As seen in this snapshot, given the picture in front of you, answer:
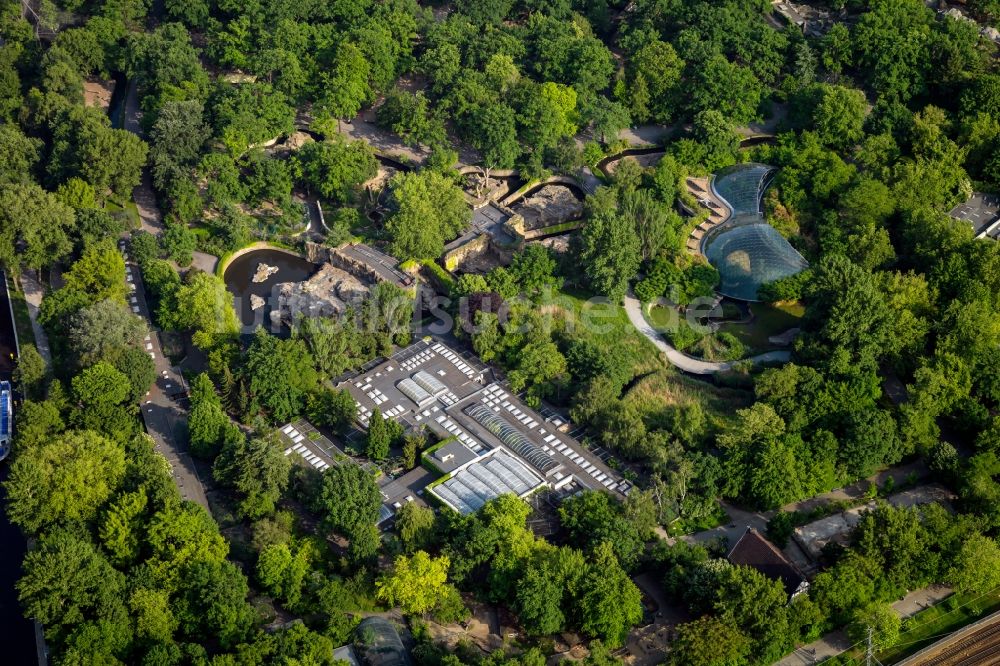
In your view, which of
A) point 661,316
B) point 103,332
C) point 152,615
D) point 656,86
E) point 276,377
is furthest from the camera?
point 656,86

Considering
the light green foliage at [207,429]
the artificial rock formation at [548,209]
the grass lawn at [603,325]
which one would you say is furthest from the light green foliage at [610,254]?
the light green foliage at [207,429]

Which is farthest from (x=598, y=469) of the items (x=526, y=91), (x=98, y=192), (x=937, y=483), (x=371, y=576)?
(x=98, y=192)

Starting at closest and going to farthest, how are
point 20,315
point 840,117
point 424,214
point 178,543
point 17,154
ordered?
point 178,543, point 20,315, point 424,214, point 17,154, point 840,117

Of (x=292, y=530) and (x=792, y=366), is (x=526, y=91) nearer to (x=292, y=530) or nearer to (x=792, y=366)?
(x=792, y=366)

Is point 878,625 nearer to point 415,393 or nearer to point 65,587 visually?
point 415,393

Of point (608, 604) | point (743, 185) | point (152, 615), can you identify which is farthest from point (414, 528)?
point (743, 185)

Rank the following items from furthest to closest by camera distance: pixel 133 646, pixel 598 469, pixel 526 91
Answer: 1. pixel 526 91
2. pixel 598 469
3. pixel 133 646

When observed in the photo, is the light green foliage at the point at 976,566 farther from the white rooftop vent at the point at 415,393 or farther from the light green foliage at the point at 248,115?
the light green foliage at the point at 248,115
